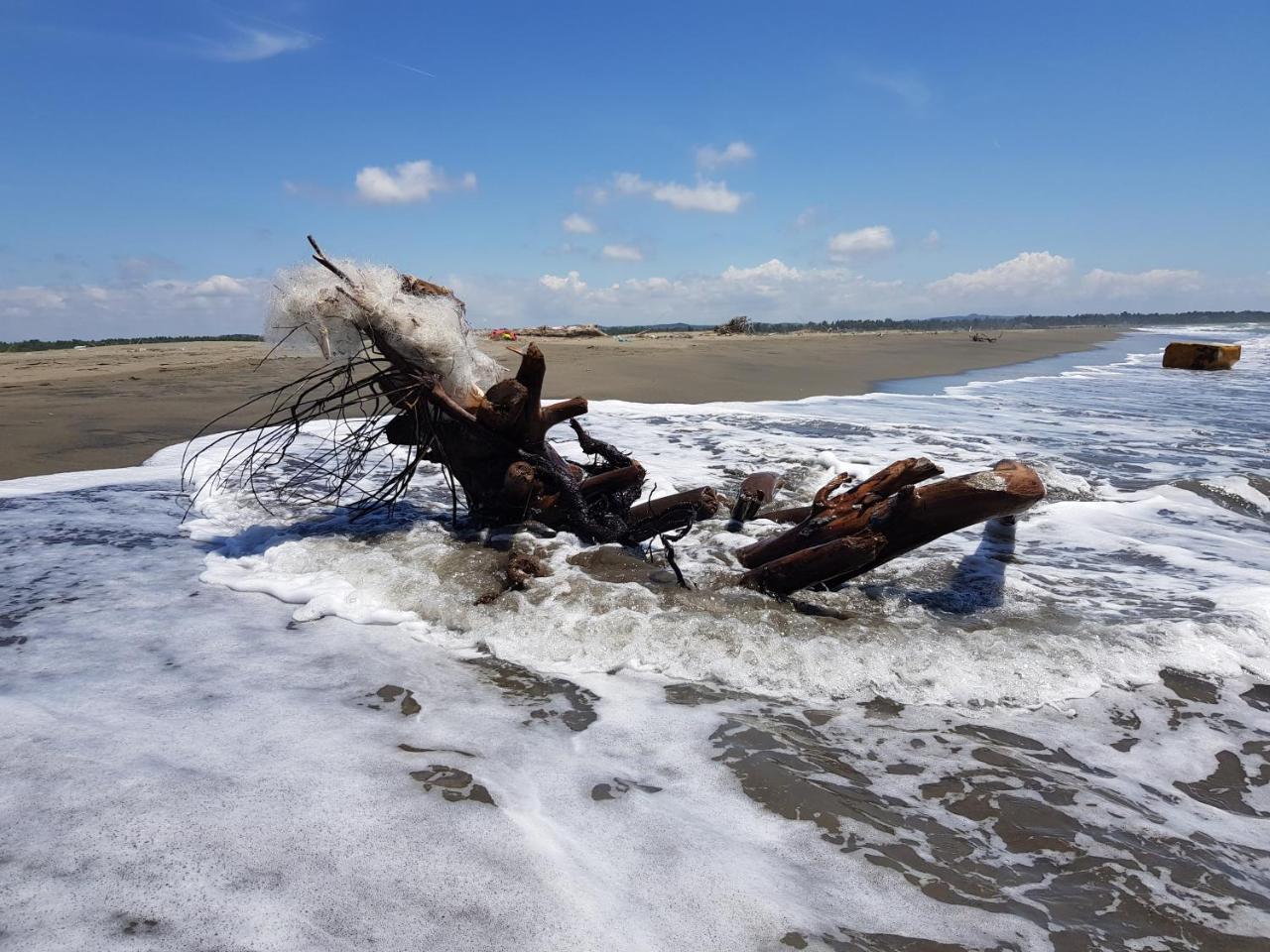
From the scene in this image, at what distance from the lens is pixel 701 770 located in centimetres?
228

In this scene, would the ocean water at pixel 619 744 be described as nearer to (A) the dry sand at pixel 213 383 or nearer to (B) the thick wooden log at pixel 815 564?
(B) the thick wooden log at pixel 815 564

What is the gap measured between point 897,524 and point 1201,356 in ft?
68.8

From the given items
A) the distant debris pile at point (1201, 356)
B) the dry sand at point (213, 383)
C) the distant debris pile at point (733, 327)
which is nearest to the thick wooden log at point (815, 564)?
the dry sand at point (213, 383)

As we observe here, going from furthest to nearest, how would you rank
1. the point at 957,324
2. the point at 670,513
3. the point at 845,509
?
the point at 957,324 → the point at 670,513 → the point at 845,509

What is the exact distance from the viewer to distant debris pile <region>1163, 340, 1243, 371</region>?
1838 centimetres

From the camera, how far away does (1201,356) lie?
18797 mm

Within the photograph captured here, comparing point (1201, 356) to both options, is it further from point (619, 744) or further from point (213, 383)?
point (213, 383)

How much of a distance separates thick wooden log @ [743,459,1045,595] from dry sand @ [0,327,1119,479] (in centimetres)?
600

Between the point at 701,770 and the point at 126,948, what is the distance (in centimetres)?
151

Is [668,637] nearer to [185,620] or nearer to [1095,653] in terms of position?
[1095,653]

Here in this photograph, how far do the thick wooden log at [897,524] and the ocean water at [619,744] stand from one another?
0.17 meters

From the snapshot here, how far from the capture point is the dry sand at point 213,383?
23.3 ft

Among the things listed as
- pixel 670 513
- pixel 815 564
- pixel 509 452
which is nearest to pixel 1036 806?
pixel 815 564

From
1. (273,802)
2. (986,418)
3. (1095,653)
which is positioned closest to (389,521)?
(273,802)
